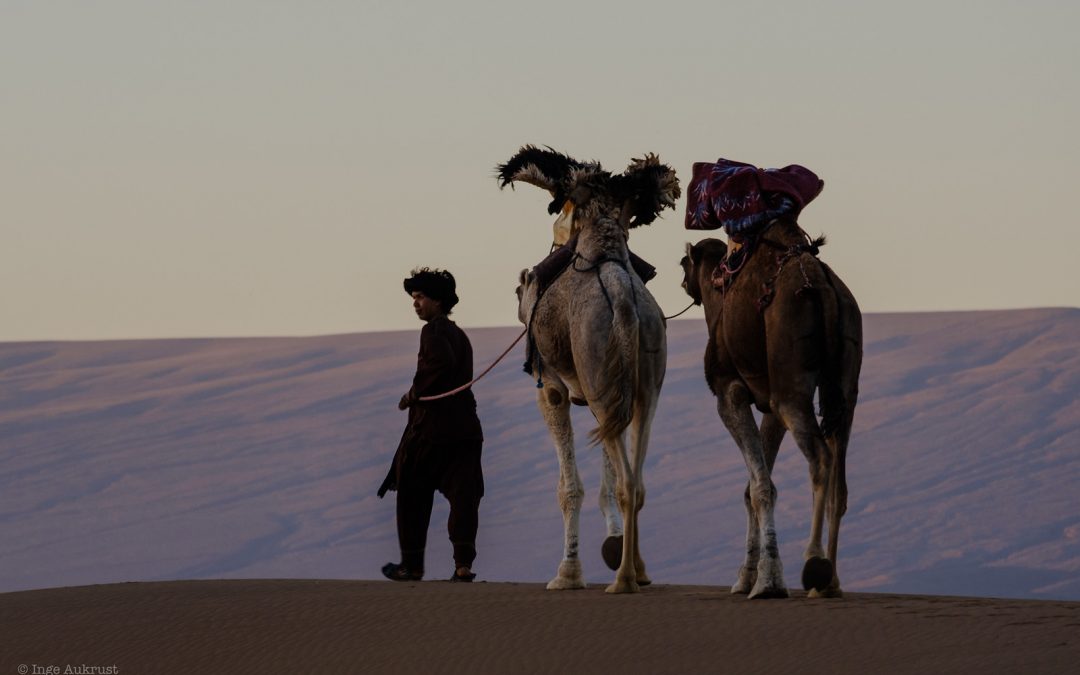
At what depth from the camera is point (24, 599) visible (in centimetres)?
1546

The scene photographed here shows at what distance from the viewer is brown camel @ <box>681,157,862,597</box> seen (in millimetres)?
13344

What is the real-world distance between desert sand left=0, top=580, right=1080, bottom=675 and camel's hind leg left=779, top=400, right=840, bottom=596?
192 millimetres

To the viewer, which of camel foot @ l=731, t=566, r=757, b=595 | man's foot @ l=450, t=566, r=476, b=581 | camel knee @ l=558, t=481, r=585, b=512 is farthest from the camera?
man's foot @ l=450, t=566, r=476, b=581

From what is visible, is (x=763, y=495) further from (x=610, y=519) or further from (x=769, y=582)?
(x=610, y=519)

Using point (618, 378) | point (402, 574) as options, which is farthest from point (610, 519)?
point (402, 574)

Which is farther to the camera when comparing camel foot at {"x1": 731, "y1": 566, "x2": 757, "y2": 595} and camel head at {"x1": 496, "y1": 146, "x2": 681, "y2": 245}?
camel head at {"x1": 496, "y1": 146, "x2": 681, "y2": 245}

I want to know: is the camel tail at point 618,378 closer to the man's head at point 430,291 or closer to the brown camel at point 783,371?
the brown camel at point 783,371

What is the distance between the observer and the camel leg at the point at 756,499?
13.4 meters

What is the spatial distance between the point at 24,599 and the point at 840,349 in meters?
6.31

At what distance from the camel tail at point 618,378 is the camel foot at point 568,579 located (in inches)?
38.4

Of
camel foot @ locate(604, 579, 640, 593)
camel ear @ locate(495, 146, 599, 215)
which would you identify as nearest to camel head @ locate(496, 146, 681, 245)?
camel ear @ locate(495, 146, 599, 215)

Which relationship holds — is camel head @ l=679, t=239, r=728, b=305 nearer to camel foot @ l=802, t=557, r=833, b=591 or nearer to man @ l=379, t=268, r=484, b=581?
man @ l=379, t=268, r=484, b=581

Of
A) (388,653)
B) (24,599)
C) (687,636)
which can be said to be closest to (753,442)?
(687,636)

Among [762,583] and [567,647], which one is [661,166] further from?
[567,647]
